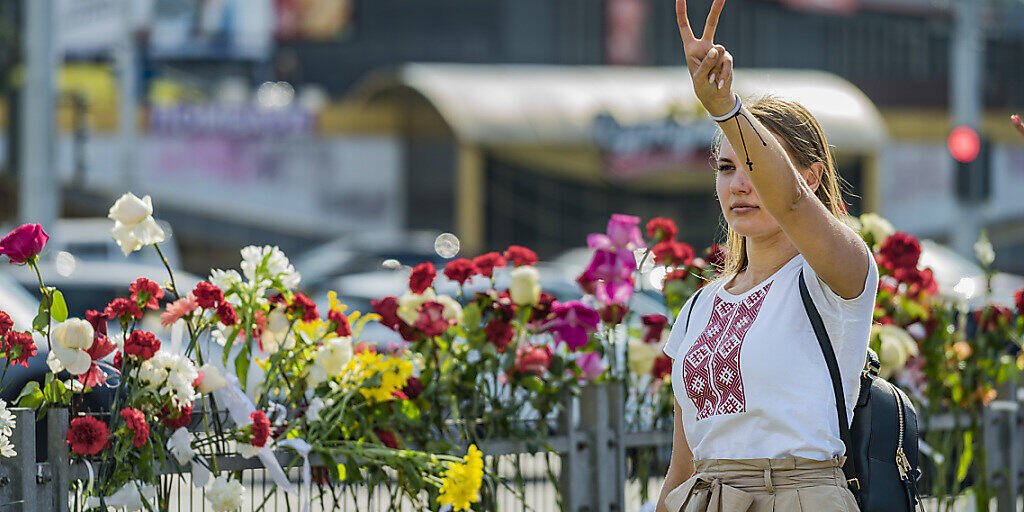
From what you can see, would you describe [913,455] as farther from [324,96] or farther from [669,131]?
[324,96]

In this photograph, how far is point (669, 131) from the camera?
2330 cm

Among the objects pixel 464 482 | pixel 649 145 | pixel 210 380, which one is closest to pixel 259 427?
pixel 210 380

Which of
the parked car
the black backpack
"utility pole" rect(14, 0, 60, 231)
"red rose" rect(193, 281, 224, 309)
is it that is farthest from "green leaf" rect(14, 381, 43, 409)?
the parked car

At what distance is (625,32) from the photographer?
29047mm

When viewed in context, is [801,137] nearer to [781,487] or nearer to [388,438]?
[781,487]

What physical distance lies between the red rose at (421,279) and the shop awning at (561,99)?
18632 millimetres

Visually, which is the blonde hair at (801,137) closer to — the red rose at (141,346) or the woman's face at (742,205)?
the woman's face at (742,205)

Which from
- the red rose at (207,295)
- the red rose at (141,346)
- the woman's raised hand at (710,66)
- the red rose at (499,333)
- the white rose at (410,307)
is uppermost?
the woman's raised hand at (710,66)

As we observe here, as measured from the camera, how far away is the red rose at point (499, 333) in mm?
3709

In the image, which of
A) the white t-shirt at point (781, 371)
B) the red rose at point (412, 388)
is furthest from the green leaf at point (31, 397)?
the white t-shirt at point (781, 371)

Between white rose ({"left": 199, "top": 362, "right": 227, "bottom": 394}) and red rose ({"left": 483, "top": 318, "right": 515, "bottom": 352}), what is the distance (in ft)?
2.63

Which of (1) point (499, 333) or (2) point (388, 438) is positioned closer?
(2) point (388, 438)

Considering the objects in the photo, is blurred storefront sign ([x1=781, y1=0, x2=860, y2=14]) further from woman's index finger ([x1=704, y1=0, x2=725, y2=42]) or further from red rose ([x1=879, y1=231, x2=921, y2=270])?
woman's index finger ([x1=704, y1=0, x2=725, y2=42])

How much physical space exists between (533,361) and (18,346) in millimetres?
1386
